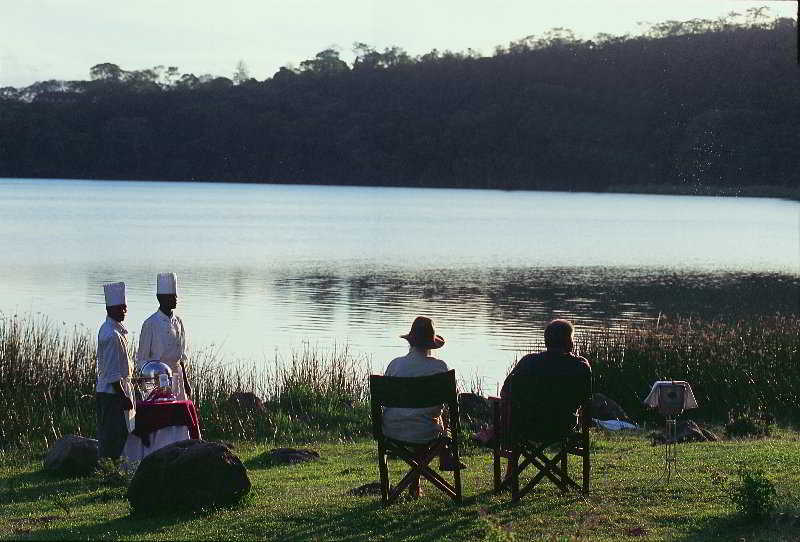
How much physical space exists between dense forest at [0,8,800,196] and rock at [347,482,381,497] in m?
92.9

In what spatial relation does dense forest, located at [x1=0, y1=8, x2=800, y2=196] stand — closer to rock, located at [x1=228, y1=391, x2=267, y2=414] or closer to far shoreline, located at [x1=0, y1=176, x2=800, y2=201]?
far shoreline, located at [x1=0, y1=176, x2=800, y2=201]

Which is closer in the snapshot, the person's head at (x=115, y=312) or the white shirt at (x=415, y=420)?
the white shirt at (x=415, y=420)

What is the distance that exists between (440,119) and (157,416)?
4560 inches

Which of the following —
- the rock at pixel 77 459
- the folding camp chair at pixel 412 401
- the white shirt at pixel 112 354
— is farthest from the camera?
the rock at pixel 77 459

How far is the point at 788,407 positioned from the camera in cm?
1501

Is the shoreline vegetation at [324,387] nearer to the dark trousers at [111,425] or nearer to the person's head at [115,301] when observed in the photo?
the dark trousers at [111,425]

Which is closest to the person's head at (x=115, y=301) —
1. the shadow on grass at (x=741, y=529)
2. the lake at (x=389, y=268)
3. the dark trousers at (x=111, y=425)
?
the dark trousers at (x=111, y=425)

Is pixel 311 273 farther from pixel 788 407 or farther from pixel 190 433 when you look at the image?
pixel 190 433

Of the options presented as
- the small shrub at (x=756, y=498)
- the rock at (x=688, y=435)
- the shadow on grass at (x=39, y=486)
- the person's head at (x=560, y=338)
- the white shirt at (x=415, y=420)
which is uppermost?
the person's head at (x=560, y=338)

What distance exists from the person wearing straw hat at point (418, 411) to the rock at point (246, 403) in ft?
19.6

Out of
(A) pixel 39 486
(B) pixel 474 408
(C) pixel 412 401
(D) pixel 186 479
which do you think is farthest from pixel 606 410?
(D) pixel 186 479

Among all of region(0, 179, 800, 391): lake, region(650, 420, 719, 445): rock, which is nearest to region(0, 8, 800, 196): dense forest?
region(0, 179, 800, 391): lake

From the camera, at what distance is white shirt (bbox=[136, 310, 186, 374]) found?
9398 mm

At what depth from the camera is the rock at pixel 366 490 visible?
833 centimetres
